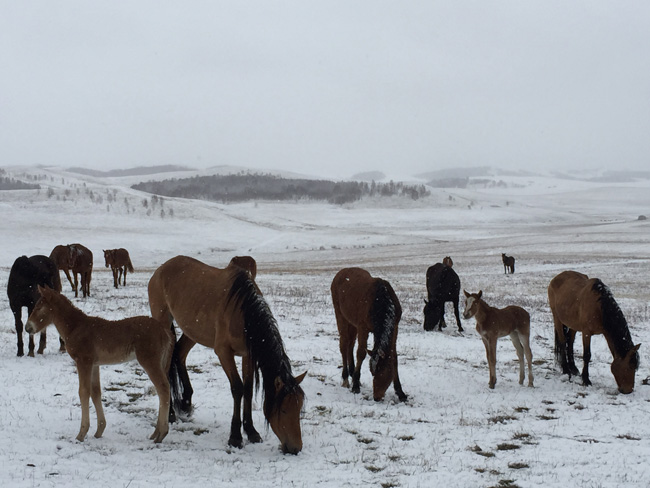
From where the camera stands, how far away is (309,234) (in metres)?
75.6

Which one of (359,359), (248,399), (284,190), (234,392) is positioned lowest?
(359,359)

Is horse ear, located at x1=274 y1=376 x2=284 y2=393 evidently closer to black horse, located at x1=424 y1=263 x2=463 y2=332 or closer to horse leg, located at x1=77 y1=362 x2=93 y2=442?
horse leg, located at x1=77 y1=362 x2=93 y2=442

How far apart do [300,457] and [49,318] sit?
3568mm

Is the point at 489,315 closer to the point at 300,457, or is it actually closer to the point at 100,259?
the point at 300,457

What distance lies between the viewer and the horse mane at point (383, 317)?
8.07 metres

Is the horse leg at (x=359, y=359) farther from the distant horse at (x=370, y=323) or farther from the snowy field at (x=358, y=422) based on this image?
the snowy field at (x=358, y=422)

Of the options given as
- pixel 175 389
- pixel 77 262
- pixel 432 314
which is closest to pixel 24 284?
pixel 175 389

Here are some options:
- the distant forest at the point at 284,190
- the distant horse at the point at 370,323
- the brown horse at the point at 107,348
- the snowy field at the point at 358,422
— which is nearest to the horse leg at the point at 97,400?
the brown horse at the point at 107,348

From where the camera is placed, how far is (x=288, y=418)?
5809 millimetres

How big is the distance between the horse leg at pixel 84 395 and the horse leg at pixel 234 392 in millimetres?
1494

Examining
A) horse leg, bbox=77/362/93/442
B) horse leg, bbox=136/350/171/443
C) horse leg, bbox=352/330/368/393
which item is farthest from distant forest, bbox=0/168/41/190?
horse leg, bbox=136/350/171/443

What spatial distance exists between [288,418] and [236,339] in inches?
44.6

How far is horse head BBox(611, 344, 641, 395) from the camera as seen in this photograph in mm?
8664

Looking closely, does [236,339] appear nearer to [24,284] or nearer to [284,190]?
[24,284]
